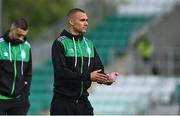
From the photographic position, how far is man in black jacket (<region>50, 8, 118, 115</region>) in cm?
662

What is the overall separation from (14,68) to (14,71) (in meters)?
0.04

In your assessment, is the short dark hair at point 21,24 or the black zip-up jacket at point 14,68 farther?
the black zip-up jacket at point 14,68

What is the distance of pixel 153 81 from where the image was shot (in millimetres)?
17609

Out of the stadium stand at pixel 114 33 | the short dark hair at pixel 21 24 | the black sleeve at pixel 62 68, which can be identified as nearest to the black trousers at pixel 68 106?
the black sleeve at pixel 62 68

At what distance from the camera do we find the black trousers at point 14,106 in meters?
7.60

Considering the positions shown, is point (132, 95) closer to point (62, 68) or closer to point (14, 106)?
point (14, 106)

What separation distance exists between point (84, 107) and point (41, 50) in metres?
15.4

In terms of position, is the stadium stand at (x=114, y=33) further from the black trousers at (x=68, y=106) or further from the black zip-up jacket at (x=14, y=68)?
the black trousers at (x=68, y=106)

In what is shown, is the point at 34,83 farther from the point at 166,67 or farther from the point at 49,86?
the point at 166,67

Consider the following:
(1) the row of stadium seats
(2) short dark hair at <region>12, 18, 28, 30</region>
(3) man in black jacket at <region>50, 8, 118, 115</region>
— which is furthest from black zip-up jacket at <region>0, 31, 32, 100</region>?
(1) the row of stadium seats

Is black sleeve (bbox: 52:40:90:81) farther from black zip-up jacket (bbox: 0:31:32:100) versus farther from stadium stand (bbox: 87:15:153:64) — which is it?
stadium stand (bbox: 87:15:153:64)

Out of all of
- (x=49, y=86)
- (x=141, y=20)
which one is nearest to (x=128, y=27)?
(x=141, y=20)

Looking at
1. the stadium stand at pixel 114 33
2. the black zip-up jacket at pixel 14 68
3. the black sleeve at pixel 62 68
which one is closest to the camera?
the black sleeve at pixel 62 68

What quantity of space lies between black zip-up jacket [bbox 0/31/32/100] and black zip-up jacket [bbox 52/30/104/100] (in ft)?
3.22
